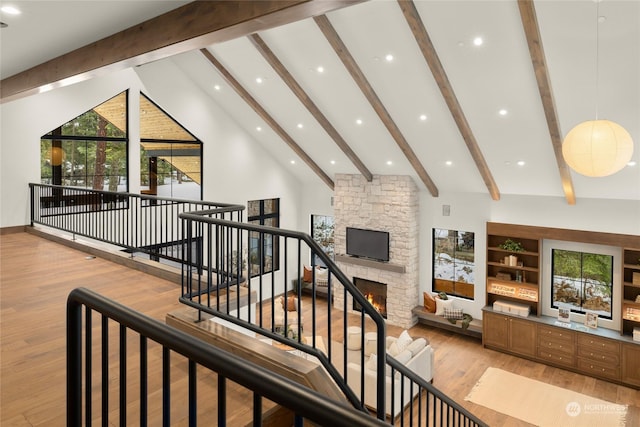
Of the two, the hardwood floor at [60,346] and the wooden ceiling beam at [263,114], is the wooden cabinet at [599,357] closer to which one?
the hardwood floor at [60,346]

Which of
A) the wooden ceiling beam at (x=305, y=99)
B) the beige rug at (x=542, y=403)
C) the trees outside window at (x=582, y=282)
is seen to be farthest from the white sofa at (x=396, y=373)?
the wooden ceiling beam at (x=305, y=99)

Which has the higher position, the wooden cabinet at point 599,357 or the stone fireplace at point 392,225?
the stone fireplace at point 392,225

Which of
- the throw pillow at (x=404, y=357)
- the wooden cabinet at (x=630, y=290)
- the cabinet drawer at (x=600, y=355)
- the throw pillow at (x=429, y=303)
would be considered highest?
the wooden cabinet at (x=630, y=290)

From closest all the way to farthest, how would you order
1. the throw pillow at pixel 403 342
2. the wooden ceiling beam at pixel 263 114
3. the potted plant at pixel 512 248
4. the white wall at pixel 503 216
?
the throw pillow at pixel 403 342 → the white wall at pixel 503 216 → the wooden ceiling beam at pixel 263 114 → the potted plant at pixel 512 248

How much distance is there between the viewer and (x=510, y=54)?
227 inches

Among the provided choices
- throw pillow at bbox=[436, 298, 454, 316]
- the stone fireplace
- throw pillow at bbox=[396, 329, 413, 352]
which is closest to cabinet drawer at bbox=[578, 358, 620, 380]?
throw pillow at bbox=[436, 298, 454, 316]

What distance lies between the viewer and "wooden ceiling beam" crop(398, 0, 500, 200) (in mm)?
5547

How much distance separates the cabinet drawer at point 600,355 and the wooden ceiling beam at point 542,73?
10.4 ft

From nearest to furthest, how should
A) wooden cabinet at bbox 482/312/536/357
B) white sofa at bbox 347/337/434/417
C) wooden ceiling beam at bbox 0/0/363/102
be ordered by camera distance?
1. wooden ceiling beam at bbox 0/0/363/102
2. white sofa at bbox 347/337/434/417
3. wooden cabinet at bbox 482/312/536/357

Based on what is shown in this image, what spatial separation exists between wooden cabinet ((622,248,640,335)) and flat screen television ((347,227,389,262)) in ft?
15.4

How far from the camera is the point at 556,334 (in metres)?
8.50

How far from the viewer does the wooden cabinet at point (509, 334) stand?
8.78 m

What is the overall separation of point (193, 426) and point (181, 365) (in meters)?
1.97

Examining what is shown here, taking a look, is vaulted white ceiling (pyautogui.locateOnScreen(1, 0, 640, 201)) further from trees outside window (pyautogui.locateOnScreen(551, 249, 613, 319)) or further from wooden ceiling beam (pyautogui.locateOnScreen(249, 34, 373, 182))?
trees outside window (pyautogui.locateOnScreen(551, 249, 613, 319))
